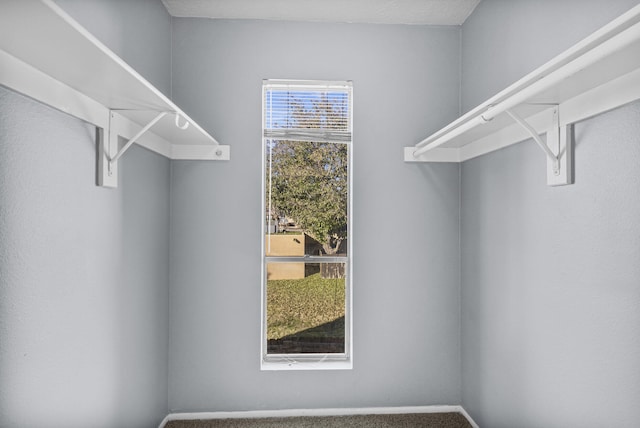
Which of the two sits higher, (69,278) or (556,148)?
(556,148)

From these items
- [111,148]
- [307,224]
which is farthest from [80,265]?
[307,224]

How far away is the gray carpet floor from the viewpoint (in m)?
2.42

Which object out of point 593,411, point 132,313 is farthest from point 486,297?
point 132,313

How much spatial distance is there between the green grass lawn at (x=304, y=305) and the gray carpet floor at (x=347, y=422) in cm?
49

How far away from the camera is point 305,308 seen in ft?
8.82

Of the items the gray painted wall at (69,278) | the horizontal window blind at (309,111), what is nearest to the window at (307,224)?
the horizontal window blind at (309,111)

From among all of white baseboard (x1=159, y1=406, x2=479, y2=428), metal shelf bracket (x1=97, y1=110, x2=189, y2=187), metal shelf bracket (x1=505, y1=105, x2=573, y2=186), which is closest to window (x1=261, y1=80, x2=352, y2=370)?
white baseboard (x1=159, y1=406, x2=479, y2=428)

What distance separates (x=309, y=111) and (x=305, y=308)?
128 centimetres

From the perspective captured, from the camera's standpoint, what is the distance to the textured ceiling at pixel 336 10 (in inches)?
94.3

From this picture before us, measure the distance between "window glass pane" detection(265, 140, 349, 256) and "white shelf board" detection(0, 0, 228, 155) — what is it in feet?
3.18

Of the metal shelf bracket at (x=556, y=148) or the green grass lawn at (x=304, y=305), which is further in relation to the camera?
the green grass lawn at (x=304, y=305)

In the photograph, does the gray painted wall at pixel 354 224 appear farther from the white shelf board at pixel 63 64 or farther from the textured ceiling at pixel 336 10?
the white shelf board at pixel 63 64

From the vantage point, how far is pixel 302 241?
2.68 m

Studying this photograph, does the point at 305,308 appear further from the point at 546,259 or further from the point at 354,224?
the point at 546,259
